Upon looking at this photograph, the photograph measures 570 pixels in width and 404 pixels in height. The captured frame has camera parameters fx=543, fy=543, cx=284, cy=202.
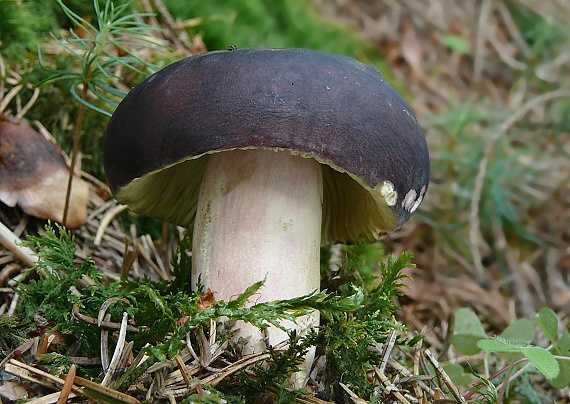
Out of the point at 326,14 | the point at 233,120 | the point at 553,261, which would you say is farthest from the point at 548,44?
the point at 233,120

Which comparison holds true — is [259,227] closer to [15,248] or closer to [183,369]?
[183,369]

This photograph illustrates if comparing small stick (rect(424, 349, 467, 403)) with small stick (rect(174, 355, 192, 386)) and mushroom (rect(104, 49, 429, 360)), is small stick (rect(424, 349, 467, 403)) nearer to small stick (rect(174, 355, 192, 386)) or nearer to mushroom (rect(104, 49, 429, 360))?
mushroom (rect(104, 49, 429, 360))

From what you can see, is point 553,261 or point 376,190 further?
point 553,261

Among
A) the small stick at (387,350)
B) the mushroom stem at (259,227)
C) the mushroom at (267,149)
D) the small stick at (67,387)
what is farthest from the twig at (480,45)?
the small stick at (67,387)

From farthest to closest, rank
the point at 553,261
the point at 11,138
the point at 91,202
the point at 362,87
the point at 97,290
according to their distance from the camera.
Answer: the point at 553,261 → the point at 91,202 → the point at 11,138 → the point at 97,290 → the point at 362,87

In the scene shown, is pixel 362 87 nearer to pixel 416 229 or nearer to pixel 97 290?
pixel 97 290

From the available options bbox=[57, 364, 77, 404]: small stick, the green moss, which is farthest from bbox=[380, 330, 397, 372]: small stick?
the green moss

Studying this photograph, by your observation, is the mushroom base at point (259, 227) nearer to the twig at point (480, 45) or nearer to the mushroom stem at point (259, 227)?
the mushroom stem at point (259, 227)

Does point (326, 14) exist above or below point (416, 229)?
above
